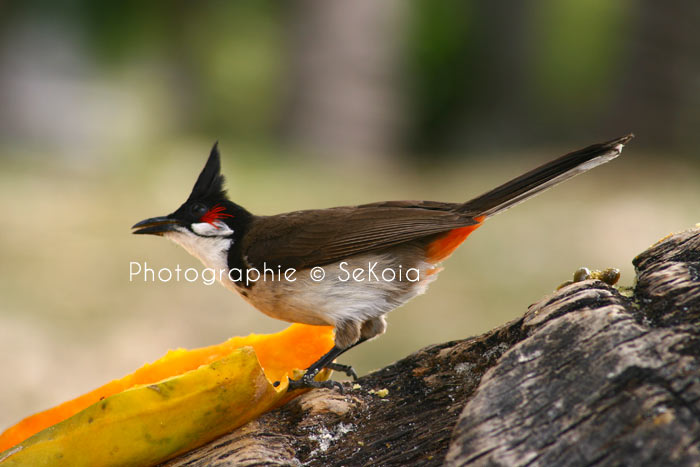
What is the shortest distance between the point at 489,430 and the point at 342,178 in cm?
689

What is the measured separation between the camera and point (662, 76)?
7.76 m

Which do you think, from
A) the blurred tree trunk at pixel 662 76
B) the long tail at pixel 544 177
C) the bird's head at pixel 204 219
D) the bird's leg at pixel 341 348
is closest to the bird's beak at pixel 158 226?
the bird's head at pixel 204 219

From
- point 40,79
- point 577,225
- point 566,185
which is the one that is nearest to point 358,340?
point 577,225

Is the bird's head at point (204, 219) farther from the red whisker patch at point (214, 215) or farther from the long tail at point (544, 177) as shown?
the long tail at point (544, 177)

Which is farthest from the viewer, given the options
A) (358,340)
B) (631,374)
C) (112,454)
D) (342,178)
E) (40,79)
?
(40,79)

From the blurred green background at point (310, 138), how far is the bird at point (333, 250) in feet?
7.87


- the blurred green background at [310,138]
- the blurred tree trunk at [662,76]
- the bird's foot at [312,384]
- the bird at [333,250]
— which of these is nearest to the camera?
the bird's foot at [312,384]

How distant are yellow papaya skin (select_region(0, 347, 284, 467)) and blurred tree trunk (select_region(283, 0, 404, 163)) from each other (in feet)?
22.3

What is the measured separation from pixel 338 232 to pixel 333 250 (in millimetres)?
94

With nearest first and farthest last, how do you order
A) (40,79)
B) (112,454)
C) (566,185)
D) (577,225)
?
(112,454), (577,225), (566,185), (40,79)

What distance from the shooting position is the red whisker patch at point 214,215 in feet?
10.3

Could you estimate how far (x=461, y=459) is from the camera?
1729 millimetres

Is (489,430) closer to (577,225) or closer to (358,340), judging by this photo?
(358,340)

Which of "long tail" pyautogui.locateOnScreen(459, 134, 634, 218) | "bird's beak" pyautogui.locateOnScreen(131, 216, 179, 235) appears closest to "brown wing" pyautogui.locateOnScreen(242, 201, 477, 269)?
"long tail" pyautogui.locateOnScreen(459, 134, 634, 218)
